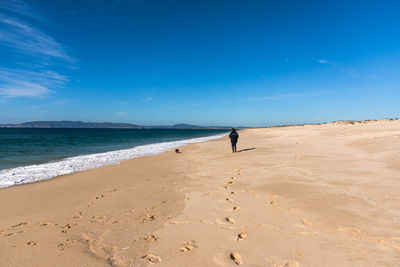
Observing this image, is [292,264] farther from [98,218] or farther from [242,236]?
[98,218]

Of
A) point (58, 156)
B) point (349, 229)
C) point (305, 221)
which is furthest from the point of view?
point (58, 156)

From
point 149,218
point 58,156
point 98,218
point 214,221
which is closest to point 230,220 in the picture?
point 214,221

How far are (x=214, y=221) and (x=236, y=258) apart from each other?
129 cm

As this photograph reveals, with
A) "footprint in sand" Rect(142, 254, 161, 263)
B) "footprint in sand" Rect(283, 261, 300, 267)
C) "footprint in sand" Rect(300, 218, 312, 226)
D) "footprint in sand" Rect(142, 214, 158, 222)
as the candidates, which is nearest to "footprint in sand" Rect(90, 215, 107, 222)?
"footprint in sand" Rect(142, 214, 158, 222)

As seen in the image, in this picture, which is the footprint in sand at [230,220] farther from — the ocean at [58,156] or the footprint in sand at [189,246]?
the ocean at [58,156]

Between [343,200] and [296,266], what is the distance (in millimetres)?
2945

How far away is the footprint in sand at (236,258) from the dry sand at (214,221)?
15 millimetres

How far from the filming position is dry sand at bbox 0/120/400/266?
313 centimetres

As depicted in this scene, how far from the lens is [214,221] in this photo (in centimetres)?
433

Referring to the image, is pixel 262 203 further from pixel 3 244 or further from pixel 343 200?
pixel 3 244

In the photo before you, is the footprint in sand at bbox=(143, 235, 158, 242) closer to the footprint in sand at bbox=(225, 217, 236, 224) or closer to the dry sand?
the dry sand

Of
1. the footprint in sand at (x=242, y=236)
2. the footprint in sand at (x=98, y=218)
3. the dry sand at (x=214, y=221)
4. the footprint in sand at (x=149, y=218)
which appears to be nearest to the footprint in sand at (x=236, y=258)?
the dry sand at (x=214, y=221)

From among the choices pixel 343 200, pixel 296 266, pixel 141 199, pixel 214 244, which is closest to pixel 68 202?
pixel 141 199

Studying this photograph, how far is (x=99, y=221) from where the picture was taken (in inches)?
183
